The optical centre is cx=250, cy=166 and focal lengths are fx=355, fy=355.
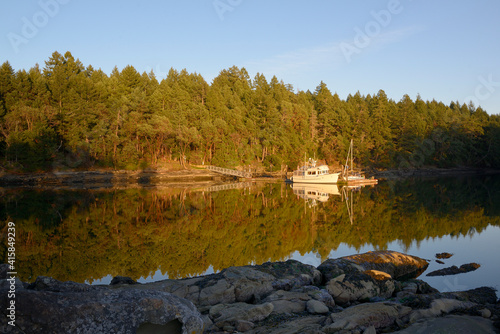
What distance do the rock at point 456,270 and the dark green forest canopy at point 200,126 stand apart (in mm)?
50372

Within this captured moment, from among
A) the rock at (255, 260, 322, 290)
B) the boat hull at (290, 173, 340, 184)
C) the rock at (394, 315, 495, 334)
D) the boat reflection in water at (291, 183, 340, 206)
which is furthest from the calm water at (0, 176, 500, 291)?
the boat hull at (290, 173, 340, 184)

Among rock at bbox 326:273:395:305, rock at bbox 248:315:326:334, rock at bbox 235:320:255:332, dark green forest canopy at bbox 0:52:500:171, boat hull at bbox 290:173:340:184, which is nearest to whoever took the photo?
rock at bbox 248:315:326:334

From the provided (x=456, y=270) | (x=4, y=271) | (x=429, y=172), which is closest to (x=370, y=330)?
(x=4, y=271)

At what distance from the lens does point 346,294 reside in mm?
7988

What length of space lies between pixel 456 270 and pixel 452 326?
7.13 meters

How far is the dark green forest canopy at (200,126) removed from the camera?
52156mm

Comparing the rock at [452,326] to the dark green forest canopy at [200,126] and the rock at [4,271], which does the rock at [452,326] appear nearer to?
the rock at [4,271]

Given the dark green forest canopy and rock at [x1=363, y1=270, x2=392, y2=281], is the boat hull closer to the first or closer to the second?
the dark green forest canopy

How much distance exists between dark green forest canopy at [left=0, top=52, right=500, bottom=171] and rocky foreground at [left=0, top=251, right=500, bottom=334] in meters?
49.4

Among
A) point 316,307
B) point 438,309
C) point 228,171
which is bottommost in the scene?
point 316,307

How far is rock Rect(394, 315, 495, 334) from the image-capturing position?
16.6ft

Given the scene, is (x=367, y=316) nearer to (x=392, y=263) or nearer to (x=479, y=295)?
(x=479, y=295)

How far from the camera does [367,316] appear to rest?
5.73 metres

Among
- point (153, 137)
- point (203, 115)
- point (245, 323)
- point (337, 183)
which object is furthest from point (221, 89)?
point (245, 323)
